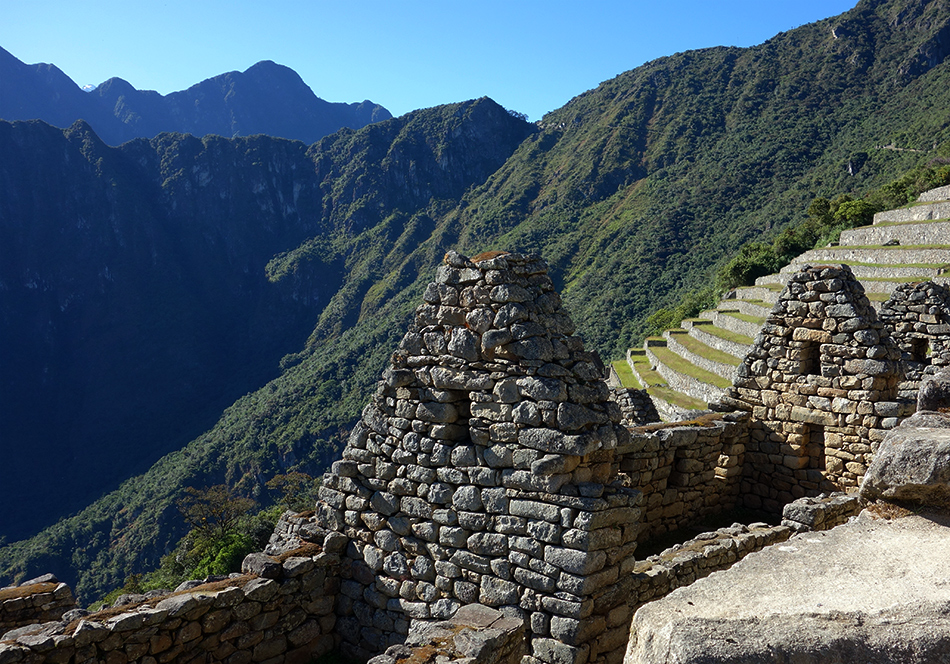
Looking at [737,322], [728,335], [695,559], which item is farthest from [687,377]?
[695,559]

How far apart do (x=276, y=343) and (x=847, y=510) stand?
15891cm

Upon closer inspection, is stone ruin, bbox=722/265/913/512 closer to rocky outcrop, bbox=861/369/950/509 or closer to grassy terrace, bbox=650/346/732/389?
rocky outcrop, bbox=861/369/950/509

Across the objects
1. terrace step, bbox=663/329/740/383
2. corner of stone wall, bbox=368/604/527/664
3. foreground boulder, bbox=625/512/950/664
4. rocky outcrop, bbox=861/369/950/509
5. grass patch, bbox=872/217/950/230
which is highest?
grass patch, bbox=872/217/950/230

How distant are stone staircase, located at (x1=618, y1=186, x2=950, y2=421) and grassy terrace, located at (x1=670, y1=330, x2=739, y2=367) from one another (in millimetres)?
38

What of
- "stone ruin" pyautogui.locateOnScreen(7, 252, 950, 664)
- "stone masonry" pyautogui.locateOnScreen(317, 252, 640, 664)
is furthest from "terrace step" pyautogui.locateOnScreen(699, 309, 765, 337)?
"stone masonry" pyautogui.locateOnScreen(317, 252, 640, 664)

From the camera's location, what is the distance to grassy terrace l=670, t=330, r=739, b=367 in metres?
21.0

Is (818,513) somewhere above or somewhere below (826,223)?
below

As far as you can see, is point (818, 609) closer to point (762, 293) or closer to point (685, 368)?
point (685, 368)

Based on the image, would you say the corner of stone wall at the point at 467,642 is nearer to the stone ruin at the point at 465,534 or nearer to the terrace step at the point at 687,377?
the stone ruin at the point at 465,534

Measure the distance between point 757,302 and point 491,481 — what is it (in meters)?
24.8

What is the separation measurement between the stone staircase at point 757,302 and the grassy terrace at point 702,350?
0.12ft

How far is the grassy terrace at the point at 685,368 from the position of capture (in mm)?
19641

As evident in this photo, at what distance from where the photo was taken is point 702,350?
24078 mm

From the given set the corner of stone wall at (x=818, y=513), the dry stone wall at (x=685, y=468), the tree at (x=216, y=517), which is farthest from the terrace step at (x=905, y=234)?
the tree at (x=216, y=517)
